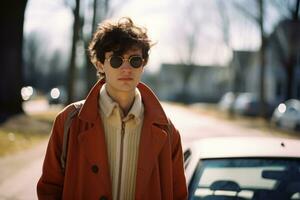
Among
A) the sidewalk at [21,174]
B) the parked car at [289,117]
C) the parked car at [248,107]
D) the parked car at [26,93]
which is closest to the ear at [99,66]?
the sidewalk at [21,174]

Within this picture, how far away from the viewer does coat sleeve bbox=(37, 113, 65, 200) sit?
2.98 m

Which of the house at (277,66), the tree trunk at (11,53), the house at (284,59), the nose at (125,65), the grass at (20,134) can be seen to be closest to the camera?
the nose at (125,65)

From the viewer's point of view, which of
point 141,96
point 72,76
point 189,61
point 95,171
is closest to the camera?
point 95,171

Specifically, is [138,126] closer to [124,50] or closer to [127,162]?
[127,162]

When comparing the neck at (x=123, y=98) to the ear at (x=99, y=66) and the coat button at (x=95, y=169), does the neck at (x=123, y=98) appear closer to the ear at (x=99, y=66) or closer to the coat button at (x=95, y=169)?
the ear at (x=99, y=66)

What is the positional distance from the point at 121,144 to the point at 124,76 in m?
0.35

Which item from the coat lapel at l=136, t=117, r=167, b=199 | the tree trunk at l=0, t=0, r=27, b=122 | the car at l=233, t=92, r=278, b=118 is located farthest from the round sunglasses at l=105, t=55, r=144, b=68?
the car at l=233, t=92, r=278, b=118

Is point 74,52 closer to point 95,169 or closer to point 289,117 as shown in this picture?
point 289,117

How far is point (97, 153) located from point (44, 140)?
45.7ft

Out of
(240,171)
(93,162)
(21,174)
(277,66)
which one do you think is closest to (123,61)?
(93,162)

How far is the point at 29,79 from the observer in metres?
92.4

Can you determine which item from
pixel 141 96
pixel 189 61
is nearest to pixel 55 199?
pixel 141 96

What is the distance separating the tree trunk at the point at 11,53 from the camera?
20641 millimetres

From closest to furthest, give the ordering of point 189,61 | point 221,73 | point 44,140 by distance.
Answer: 1. point 44,140
2. point 189,61
3. point 221,73
